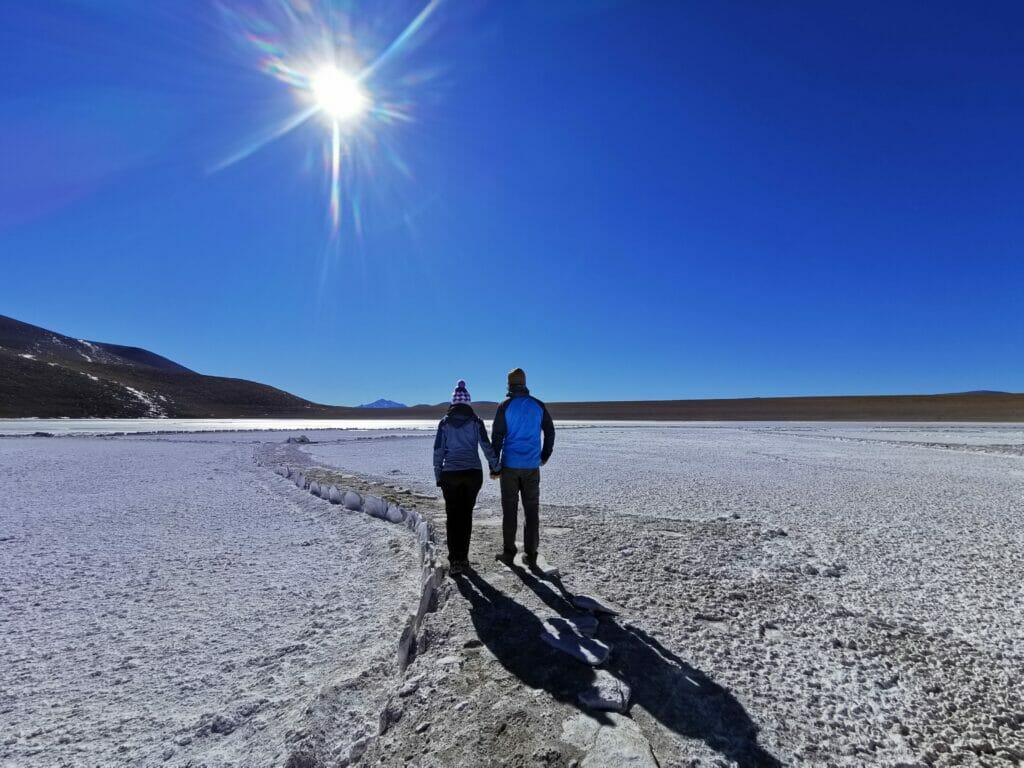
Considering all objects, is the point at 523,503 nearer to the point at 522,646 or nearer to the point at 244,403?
the point at 522,646

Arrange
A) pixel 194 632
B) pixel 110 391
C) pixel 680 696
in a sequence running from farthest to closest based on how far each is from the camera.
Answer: pixel 110 391 → pixel 194 632 → pixel 680 696

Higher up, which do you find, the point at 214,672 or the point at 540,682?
the point at 540,682

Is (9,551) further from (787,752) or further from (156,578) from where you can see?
(787,752)

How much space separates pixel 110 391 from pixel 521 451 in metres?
91.4

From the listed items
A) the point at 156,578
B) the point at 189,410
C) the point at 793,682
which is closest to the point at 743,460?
the point at 793,682

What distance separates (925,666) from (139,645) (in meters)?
4.54

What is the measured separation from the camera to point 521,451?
4.36 meters

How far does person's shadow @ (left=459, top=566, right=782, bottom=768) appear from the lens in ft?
6.91

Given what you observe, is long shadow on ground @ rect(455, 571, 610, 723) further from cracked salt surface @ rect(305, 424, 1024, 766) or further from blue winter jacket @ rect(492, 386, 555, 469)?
blue winter jacket @ rect(492, 386, 555, 469)

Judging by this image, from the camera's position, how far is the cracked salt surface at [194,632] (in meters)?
2.45

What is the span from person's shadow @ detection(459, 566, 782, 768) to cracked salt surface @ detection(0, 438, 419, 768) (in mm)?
698

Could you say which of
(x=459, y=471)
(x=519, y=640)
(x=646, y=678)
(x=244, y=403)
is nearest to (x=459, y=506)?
(x=459, y=471)

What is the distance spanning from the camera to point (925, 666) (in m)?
2.69

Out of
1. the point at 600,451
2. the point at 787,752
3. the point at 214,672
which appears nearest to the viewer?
the point at 787,752
